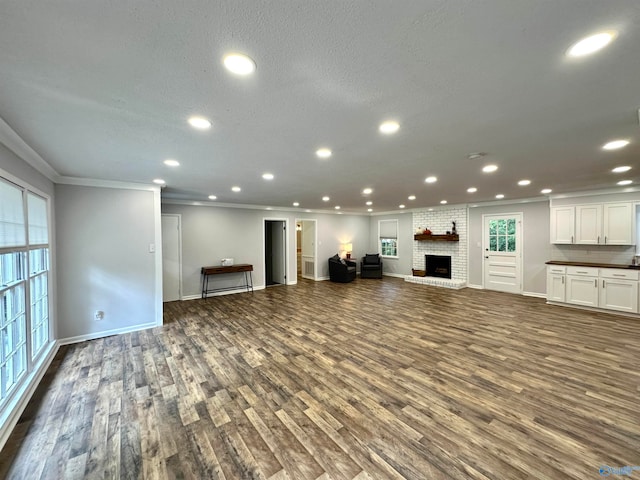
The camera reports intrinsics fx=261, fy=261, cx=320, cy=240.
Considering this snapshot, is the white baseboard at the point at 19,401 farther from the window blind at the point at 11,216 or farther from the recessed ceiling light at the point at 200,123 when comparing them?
the recessed ceiling light at the point at 200,123

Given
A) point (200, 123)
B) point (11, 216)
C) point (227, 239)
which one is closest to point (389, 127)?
point (200, 123)

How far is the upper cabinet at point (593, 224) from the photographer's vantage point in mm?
5051

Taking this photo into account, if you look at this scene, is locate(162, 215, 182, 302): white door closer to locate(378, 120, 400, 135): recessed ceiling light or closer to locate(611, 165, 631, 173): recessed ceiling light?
locate(378, 120, 400, 135): recessed ceiling light

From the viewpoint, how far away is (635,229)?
501 cm

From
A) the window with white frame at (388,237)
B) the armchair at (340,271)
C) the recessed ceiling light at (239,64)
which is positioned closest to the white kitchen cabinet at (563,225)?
the window with white frame at (388,237)

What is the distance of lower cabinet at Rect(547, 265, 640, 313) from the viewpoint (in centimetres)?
479

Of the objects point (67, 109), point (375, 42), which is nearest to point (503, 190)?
point (375, 42)

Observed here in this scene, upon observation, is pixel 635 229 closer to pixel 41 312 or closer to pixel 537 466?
pixel 537 466

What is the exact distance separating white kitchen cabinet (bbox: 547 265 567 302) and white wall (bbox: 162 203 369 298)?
5.86 meters

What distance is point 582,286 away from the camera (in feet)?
17.3

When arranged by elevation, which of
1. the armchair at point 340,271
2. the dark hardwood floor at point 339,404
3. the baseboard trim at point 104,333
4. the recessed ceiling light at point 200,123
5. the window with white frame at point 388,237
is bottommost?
the dark hardwood floor at point 339,404

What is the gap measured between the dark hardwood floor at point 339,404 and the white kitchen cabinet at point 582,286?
845 millimetres

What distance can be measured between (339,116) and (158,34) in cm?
117

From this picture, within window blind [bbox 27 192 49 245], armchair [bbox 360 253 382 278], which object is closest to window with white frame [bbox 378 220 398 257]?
armchair [bbox 360 253 382 278]
